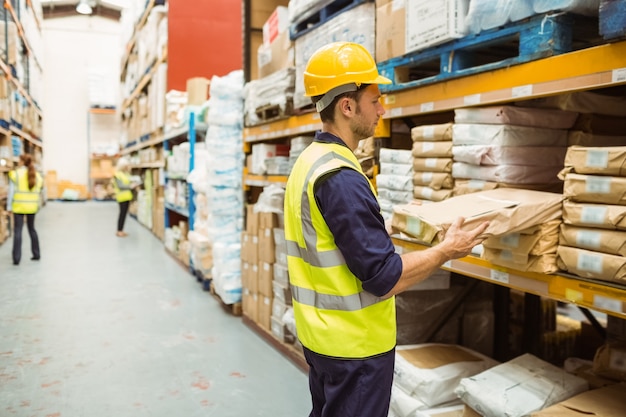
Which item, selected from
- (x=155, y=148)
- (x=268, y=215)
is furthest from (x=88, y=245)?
(x=268, y=215)

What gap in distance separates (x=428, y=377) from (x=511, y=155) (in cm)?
123

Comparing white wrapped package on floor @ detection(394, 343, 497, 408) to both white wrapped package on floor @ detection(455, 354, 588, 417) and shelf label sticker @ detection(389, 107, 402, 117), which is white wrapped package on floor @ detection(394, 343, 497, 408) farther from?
shelf label sticker @ detection(389, 107, 402, 117)

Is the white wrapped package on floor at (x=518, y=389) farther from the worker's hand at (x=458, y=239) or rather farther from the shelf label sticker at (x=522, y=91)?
the shelf label sticker at (x=522, y=91)

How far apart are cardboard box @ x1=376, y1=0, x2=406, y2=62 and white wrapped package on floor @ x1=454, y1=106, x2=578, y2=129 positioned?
65 centimetres

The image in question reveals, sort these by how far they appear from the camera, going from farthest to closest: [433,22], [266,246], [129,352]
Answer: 1. [266,246]
2. [129,352]
3. [433,22]

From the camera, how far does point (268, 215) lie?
5.03 metres

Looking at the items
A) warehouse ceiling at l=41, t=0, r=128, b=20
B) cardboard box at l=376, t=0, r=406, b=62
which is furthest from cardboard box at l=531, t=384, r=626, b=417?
warehouse ceiling at l=41, t=0, r=128, b=20

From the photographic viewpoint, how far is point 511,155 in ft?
8.11

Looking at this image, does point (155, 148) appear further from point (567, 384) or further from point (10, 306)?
point (567, 384)

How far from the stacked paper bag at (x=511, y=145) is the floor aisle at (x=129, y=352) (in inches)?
82.6

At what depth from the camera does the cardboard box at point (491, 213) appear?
79.7 inches

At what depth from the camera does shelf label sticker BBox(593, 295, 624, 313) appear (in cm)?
183

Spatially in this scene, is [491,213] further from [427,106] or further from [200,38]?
[200,38]

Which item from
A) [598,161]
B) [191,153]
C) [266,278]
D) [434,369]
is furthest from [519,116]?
[191,153]
